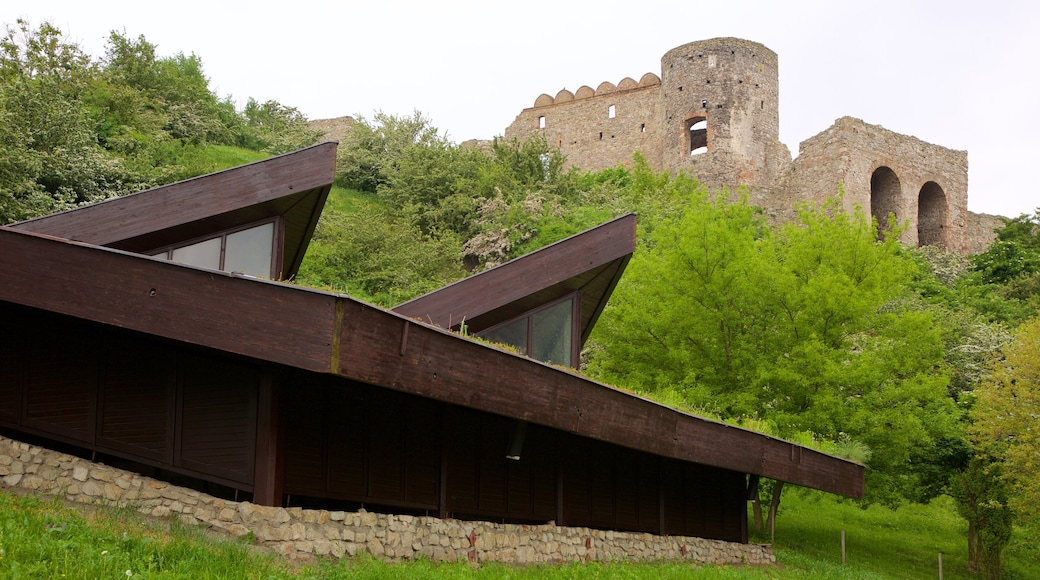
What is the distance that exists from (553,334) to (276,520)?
262 inches

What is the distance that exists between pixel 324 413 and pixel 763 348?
15.8m

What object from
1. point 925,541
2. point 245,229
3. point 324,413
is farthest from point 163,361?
point 925,541

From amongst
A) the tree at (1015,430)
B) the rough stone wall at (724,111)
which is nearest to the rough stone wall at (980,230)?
the rough stone wall at (724,111)

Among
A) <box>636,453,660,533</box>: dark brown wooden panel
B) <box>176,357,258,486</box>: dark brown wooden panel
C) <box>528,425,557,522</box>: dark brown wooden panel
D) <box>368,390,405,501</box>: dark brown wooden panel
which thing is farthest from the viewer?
<box>636,453,660,533</box>: dark brown wooden panel

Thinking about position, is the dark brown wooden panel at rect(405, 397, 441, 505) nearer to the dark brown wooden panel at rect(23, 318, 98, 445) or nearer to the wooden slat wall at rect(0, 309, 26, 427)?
the dark brown wooden panel at rect(23, 318, 98, 445)

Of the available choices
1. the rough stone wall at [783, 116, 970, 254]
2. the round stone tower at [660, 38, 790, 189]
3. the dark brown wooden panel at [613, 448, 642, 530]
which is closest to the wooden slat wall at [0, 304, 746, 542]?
the dark brown wooden panel at [613, 448, 642, 530]

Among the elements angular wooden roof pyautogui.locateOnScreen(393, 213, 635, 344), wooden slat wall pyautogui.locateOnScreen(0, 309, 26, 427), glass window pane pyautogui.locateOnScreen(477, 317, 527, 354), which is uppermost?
angular wooden roof pyautogui.locateOnScreen(393, 213, 635, 344)

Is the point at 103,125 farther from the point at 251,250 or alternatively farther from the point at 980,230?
the point at 980,230

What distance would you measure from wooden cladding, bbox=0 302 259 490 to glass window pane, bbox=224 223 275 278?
2.45 metres

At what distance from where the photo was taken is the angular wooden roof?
1412cm

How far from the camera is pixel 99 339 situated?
12.2 m

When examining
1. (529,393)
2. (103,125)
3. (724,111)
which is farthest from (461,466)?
A: (724,111)

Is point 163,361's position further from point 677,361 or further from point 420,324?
point 677,361

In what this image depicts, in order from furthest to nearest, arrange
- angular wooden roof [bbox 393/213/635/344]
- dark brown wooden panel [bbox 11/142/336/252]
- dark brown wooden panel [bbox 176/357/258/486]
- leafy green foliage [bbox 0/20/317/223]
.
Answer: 1. leafy green foliage [bbox 0/20/317/223]
2. angular wooden roof [bbox 393/213/635/344]
3. dark brown wooden panel [bbox 11/142/336/252]
4. dark brown wooden panel [bbox 176/357/258/486]
